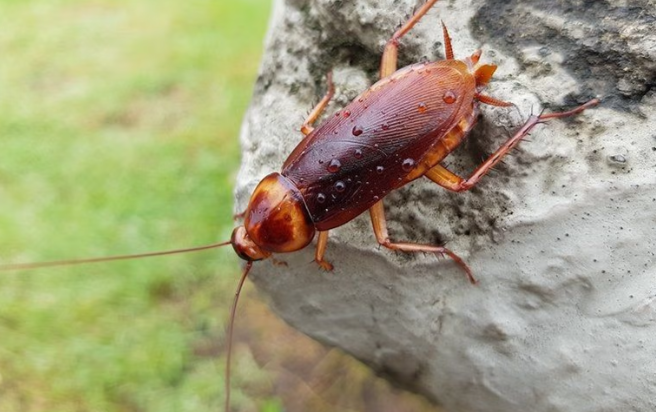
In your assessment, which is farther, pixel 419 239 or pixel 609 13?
pixel 419 239

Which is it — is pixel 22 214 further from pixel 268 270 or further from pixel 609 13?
pixel 609 13

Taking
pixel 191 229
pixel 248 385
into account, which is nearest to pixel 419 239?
pixel 248 385

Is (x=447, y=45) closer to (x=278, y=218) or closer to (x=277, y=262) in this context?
(x=278, y=218)

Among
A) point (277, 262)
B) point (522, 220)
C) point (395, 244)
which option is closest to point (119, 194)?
point (277, 262)

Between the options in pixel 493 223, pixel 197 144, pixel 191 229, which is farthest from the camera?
pixel 197 144

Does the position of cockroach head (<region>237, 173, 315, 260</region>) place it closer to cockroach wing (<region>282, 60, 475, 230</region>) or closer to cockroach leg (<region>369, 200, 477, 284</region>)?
cockroach wing (<region>282, 60, 475, 230</region>)

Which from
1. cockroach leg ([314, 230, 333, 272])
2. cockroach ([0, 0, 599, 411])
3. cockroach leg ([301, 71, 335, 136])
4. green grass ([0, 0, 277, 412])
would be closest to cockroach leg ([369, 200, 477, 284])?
cockroach ([0, 0, 599, 411])
